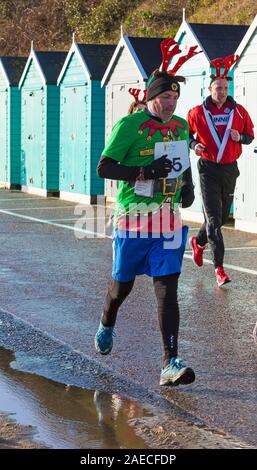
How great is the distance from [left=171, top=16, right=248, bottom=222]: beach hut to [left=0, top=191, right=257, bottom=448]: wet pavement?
3.46 metres

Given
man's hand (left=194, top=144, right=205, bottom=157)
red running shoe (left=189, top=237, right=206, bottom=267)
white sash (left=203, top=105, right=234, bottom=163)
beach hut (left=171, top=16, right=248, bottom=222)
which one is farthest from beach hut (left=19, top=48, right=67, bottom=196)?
man's hand (left=194, top=144, right=205, bottom=157)

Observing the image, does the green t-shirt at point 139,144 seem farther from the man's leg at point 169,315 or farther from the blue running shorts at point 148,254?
the man's leg at point 169,315

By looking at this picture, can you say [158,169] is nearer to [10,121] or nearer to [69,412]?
[69,412]

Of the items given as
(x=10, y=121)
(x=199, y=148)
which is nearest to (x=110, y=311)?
(x=199, y=148)

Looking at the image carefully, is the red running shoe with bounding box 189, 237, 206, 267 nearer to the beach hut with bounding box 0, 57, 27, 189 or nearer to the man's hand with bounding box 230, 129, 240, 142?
the man's hand with bounding box 230, 129, 240, 142

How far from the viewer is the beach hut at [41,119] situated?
2127 centimetres

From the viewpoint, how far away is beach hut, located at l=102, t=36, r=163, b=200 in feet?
57.6

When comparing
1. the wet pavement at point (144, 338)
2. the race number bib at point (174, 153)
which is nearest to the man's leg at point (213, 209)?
the wet pavement at point (144, 338)

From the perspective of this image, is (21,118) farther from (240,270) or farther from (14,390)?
(14,390)

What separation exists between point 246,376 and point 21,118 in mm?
17515

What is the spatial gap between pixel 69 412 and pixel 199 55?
34.8ft

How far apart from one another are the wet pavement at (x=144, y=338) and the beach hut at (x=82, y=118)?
6851 millimetres

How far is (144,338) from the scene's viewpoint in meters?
7.39
